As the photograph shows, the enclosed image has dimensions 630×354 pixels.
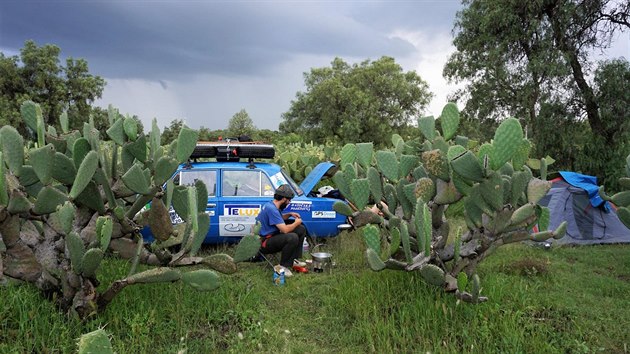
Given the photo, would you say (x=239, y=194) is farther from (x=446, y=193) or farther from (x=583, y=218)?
(x=583, y=218)

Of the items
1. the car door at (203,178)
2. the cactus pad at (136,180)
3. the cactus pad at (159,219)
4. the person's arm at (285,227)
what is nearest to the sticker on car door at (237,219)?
the car door at (203,178)

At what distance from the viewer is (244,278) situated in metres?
5.99

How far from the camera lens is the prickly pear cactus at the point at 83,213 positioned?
154 inches

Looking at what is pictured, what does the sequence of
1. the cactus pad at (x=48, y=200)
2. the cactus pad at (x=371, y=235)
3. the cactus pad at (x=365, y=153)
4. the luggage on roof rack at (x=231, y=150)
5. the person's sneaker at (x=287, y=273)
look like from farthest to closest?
the luggage on roof rack at (x=231, y=150), the person's sneaker at (x=287, y=273), the cactus pad at (x=365, y=153), the cactus pad at (x=371, y=235), the cactus pad at (x=48, y=200)

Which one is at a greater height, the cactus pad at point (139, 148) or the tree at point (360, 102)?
the tree at point (360, 102)

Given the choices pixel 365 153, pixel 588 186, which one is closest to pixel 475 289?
pixel 365 153

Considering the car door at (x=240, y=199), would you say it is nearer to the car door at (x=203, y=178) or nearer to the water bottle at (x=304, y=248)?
the car door at (x=203, y=178)

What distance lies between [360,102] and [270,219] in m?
37.1

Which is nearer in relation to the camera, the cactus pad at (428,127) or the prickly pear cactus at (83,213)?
the prickly pear cactus at (83,213)

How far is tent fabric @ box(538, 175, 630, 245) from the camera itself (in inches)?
352

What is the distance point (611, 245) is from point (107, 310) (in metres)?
8.66

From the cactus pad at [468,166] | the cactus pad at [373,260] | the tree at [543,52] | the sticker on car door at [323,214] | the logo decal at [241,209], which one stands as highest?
the tree at [543,52]

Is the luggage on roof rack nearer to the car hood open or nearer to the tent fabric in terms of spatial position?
the car hood open

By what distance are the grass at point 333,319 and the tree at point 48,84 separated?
31.9 m
